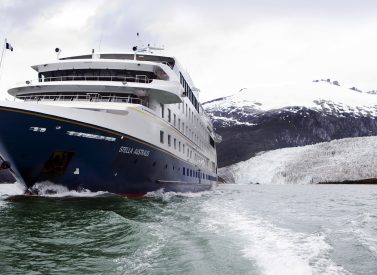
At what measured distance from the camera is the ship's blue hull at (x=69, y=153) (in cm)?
1912

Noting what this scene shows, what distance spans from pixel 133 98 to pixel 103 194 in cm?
597

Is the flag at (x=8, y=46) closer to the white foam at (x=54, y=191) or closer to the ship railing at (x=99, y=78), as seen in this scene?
the ship railing at (x=99, y=78)

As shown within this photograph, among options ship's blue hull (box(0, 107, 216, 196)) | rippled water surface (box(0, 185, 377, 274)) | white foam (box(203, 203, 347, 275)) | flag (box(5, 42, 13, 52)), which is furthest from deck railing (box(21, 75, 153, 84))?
white foam (box(203, 203, 347, 275))

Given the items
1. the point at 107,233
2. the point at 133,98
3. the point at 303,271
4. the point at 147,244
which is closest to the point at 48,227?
the point at 107,233

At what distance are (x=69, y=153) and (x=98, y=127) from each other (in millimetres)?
1969

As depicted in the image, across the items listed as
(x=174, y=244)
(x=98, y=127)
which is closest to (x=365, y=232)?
(x=174, y=244)

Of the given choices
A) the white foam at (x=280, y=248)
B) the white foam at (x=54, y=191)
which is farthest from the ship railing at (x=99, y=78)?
the white foam at (x=280, y=248)

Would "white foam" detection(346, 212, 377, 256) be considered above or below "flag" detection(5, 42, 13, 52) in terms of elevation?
below

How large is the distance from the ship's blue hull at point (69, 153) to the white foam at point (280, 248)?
849 cm

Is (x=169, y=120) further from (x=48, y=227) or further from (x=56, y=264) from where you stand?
(x=56, y=264)

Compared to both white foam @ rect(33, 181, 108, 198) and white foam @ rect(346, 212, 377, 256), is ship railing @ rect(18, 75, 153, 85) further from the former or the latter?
white foam @ rect(346, 212, 377, 256)

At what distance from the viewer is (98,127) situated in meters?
20.2

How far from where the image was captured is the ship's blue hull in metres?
19.1

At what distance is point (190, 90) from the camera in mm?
39000
